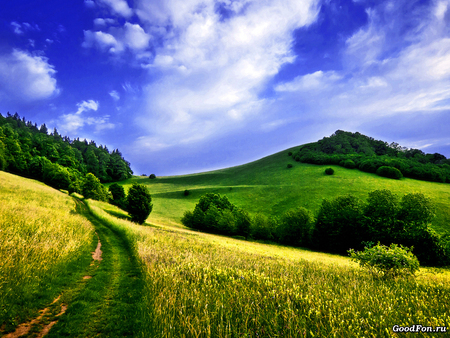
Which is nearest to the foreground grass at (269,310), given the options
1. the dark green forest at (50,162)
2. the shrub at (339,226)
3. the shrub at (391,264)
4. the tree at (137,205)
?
the shrub at (391,264)

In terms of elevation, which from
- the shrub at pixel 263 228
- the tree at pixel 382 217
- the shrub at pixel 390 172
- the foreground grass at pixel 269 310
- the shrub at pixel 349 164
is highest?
the shrub at pixel 349 164

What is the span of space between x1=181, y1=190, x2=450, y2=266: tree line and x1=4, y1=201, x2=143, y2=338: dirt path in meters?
24.4

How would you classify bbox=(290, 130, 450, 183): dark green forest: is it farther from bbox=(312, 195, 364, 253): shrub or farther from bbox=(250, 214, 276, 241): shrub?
bbox=(250, 214, 276, 241): shrub

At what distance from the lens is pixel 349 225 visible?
36.9 m

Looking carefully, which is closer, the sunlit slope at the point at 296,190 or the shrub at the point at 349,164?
the sunlit slope at the point at 296,190

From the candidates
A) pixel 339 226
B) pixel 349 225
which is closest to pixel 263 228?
pixel 339 226

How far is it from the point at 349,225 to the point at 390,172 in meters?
52.4

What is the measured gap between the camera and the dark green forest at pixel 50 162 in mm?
64000

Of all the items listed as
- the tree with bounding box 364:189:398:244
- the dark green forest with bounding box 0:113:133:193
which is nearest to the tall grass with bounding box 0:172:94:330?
the tree with bounding box 364:189:398:244

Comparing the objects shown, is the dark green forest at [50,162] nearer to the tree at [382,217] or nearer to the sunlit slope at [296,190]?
the sunlit slope at [296,190]

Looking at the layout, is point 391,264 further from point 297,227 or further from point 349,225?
point 297,227

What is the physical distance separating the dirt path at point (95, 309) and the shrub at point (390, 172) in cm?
9162

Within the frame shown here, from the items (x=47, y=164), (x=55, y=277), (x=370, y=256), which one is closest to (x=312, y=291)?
(x=370, y=256)

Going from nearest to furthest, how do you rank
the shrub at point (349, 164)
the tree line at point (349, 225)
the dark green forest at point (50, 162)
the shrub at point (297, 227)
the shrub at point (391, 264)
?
the shrub at point (391, 264) < the tree line at point (349, 225) < the shrub at point (297, 227) < the dark green forest at point (50, 162) < the shrub at point (349, 164)
